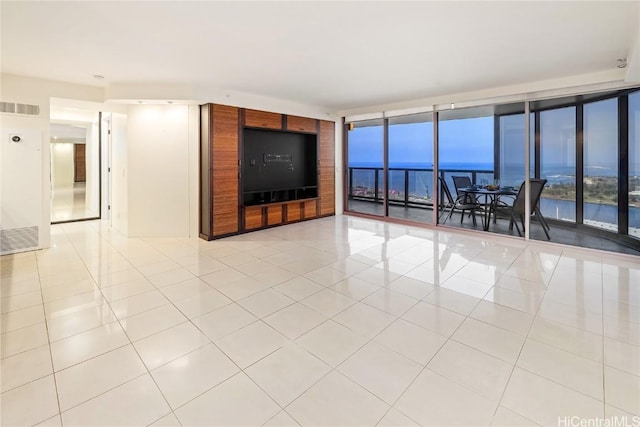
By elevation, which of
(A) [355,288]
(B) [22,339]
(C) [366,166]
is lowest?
(B) [22,339]

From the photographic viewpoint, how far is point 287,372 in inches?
77.3

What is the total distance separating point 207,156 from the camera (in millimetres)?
5309

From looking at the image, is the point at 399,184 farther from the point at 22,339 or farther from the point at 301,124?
the point at 22,339

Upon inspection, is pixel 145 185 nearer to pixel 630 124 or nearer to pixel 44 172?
pixel 44 172

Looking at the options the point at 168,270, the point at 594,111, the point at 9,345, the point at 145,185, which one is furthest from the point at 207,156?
the point at 594,111

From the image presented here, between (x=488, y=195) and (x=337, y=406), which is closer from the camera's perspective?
(x=337, y=406)

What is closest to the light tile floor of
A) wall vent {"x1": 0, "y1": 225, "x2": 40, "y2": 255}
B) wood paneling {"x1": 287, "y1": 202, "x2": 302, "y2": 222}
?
wall vent {"x1": 0, "y1": 225, "x2": 40, "y2": 255}

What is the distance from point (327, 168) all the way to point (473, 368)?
5936 millimetres

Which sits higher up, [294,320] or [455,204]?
[455,204]

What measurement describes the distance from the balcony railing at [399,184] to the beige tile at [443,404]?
20.2 feet

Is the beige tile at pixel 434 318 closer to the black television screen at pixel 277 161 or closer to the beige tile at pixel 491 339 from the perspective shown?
the beige tile at pixel 491 339

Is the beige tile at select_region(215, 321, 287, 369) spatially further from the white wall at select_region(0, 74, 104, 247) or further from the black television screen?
the white wall at select_region(0, 74, 104, 247)

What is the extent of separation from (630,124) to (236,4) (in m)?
5.63

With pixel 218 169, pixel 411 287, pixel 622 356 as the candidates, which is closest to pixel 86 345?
pixel 411 287
